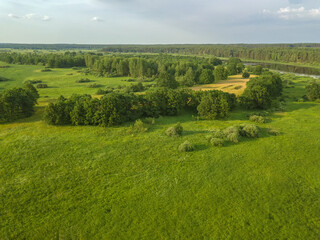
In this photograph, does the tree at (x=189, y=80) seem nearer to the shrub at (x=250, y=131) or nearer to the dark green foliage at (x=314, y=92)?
the dark green foliage at (x=314, y=92)

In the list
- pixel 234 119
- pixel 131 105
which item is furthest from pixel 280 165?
pixel 131 105

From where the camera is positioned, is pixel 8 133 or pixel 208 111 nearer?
pixel 8 133

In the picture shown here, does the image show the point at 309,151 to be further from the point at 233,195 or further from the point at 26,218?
the point at 26,218

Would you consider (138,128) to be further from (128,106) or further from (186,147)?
(186,147)

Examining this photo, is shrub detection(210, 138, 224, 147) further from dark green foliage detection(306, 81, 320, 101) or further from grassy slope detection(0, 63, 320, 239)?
dark green foliage detection(306, 81, 320, 101)

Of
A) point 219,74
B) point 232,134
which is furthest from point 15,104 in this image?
point 219,74

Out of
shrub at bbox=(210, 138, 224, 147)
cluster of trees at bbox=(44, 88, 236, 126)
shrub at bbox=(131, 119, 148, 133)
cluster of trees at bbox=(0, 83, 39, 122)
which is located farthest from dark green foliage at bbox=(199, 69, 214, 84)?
cluster of trees at bbox=(0, 83, 39, 122)

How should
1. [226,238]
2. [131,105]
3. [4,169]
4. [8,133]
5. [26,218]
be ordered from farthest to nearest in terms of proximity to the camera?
1. [131,105]
2. [8,133]
3. [4,169]
4. [26,218]
5. [226,238]
